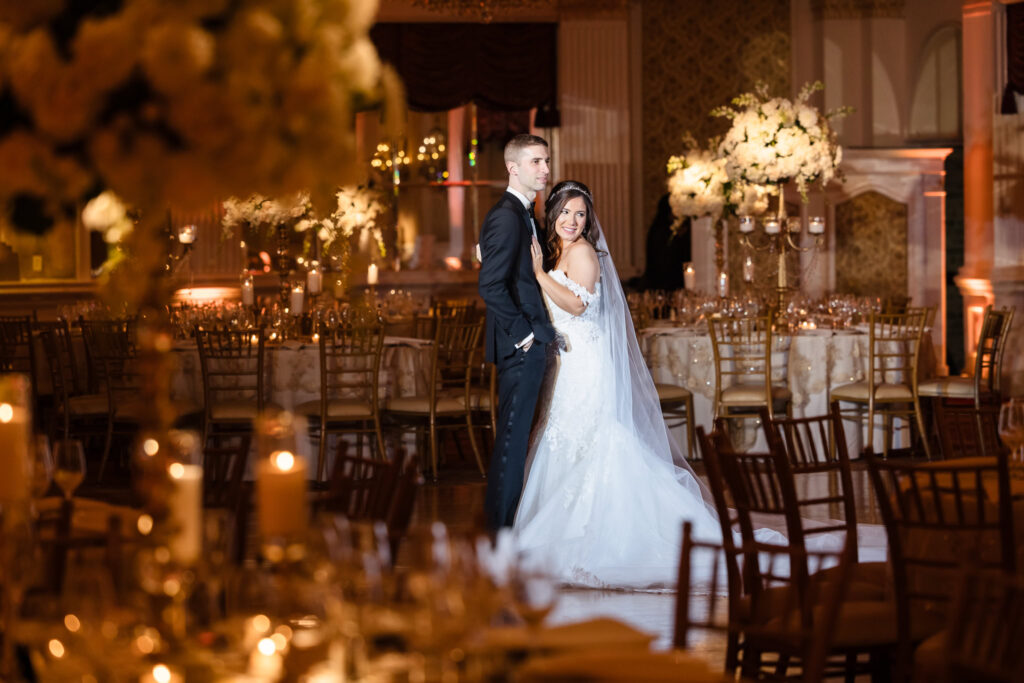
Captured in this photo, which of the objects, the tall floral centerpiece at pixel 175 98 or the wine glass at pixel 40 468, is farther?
the wine glass at pixel 40 468

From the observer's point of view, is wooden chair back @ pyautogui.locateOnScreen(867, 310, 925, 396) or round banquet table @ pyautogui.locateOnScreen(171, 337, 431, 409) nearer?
round banquet table @ pyautogui.locateOnScreen(171, 337, 431, 409)

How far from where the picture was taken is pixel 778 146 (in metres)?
8.89

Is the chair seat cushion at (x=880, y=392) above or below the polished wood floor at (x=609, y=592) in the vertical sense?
above

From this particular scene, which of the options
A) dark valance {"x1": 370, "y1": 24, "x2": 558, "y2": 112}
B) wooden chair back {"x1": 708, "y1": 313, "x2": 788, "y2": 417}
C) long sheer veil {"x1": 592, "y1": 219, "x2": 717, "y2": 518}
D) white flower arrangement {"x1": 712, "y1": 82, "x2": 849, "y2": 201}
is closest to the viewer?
long sheer veil {"x1": 592, "y1": 219, "x2": 717, "y2": 518}

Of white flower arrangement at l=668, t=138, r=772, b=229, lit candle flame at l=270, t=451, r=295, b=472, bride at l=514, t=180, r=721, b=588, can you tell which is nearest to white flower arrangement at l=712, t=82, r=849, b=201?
white flower arrangement at l=668, t=138, r=772, b=229

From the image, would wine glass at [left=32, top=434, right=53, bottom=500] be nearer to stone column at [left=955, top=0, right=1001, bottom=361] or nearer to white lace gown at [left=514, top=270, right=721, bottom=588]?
white lace gown at [left=514, top=270, right=721, bottom=588]

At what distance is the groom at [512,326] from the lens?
5629 millimetres

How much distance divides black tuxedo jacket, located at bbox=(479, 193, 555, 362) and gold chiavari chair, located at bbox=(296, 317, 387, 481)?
2141mm

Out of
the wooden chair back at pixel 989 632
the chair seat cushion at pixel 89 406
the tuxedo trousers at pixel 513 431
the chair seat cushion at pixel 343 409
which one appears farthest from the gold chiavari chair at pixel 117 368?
the wooden chair back at pixel 989 632

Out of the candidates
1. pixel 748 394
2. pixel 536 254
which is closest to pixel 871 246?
pixel 748 394

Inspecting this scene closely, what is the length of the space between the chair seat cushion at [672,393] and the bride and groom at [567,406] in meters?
2.74

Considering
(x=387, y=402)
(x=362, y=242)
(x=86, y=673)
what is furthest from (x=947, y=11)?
(x=86, y=673)

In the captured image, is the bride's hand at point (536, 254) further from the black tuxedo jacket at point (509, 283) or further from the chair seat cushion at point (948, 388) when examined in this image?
the chair seat cushion at point (948, 388)

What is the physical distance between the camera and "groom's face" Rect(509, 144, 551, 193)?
5523 mm
